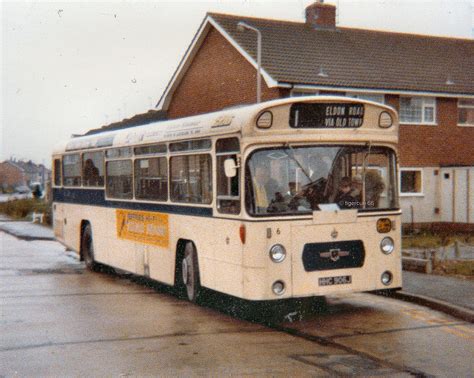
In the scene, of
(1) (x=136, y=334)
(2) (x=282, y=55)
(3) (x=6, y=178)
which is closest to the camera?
(1) (x=136, y=334)

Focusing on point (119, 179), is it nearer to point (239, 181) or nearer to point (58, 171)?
point (58, 171)

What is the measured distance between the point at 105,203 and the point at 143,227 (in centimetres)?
257

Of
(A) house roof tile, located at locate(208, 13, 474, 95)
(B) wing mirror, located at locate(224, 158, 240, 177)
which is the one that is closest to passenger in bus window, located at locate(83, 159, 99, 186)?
(B) wing mirror, located at locate(224, 158, 240, 177)

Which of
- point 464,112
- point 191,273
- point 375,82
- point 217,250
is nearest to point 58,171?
point 191,273

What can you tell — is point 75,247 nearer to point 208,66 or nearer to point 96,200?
point 96,200

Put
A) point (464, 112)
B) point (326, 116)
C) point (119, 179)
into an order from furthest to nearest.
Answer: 1. point (464, 112)
2. point (119, 179)
3. point (326, 116)

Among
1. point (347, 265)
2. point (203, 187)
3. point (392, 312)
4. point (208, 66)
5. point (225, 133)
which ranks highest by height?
point (208, 66)

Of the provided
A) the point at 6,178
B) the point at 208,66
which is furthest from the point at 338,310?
the point at 6,178

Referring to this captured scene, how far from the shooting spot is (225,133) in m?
10.9

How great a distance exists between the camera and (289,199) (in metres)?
10.4

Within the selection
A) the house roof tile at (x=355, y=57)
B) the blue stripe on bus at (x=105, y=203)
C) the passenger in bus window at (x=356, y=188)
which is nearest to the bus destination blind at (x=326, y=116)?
the passenger in bus window at (x=356, y=188)

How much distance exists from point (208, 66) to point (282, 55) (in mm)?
4092

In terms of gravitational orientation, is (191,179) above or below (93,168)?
below

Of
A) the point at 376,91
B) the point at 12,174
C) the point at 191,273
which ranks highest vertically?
the point at 376,91
